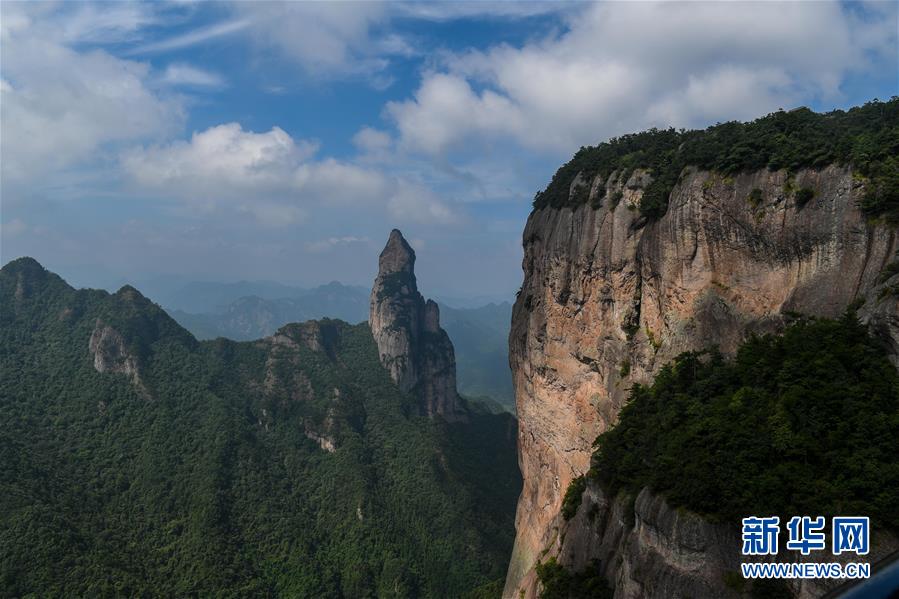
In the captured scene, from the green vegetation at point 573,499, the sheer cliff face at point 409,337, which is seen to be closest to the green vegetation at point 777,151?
the green vegetation at point 573,499

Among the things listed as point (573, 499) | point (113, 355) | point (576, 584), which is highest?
point (113, 355)

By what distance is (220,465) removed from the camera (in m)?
82.2

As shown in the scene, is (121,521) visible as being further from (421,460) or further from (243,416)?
(421,460)

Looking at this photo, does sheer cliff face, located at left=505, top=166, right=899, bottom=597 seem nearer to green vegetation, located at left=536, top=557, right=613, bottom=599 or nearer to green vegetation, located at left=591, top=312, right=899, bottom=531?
green vegetation, located at left=591, top=312, right=899, bottom=531

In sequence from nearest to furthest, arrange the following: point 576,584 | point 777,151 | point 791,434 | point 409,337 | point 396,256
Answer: point 791,434
point 576,584
point 777,151
point 409,337
point 396,256

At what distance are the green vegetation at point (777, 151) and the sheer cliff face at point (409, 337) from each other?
8339 cm

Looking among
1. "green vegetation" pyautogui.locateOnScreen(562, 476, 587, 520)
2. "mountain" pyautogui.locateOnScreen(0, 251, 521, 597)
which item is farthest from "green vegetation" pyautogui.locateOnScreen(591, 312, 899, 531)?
"mountain" pyautogui.locateOnScreen(0, 251, 521, 597)

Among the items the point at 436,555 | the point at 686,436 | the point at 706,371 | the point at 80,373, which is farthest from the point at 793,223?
the point at 80,373

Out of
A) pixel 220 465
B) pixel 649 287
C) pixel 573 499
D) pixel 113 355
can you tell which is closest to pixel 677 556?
pixel 573 499

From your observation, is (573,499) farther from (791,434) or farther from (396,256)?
(396,256)

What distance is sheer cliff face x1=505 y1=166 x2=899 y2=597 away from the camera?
20.1m

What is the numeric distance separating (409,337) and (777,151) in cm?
9612

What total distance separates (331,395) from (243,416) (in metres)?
17.0

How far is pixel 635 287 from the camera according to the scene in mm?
28516
